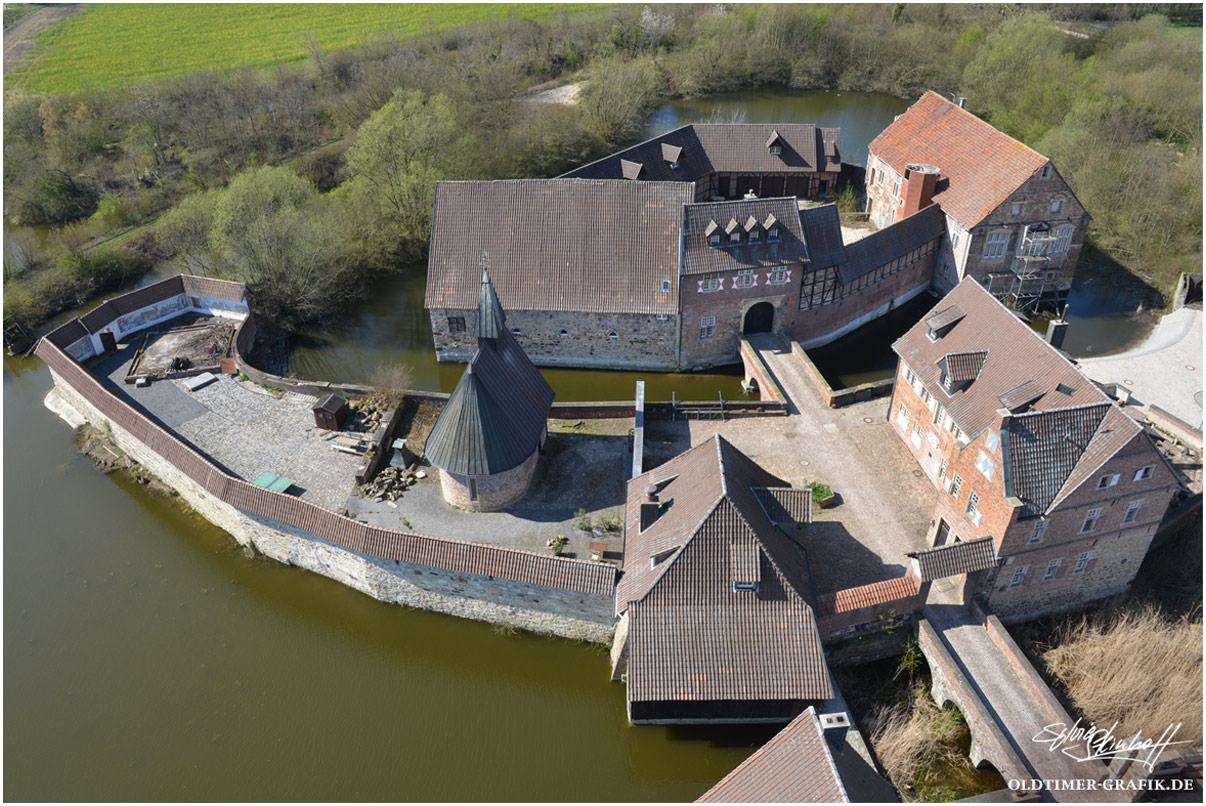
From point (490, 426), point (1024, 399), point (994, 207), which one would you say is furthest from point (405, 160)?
point (1024, 399)

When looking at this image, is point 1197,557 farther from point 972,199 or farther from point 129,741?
point 129,741

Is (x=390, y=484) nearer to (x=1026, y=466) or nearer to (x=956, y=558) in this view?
(x=956, y=558)

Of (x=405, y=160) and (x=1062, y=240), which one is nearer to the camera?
(x=1062, y=240)

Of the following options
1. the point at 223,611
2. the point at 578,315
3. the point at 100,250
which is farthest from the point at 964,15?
the point at 223,611

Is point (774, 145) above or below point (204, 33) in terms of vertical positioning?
below

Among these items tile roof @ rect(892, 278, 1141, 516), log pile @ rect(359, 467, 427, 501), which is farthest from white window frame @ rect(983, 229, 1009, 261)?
log pile @ rect(359, 467, 427, 501)

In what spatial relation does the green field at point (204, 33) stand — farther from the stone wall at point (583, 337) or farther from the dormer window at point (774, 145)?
the stone wall at point (583, 337)

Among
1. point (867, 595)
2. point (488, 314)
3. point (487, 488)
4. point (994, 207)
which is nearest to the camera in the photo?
point (867, 595)

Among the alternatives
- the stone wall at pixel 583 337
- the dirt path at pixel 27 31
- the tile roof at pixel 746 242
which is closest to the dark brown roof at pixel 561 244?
the stone wall at pixel 583 337
